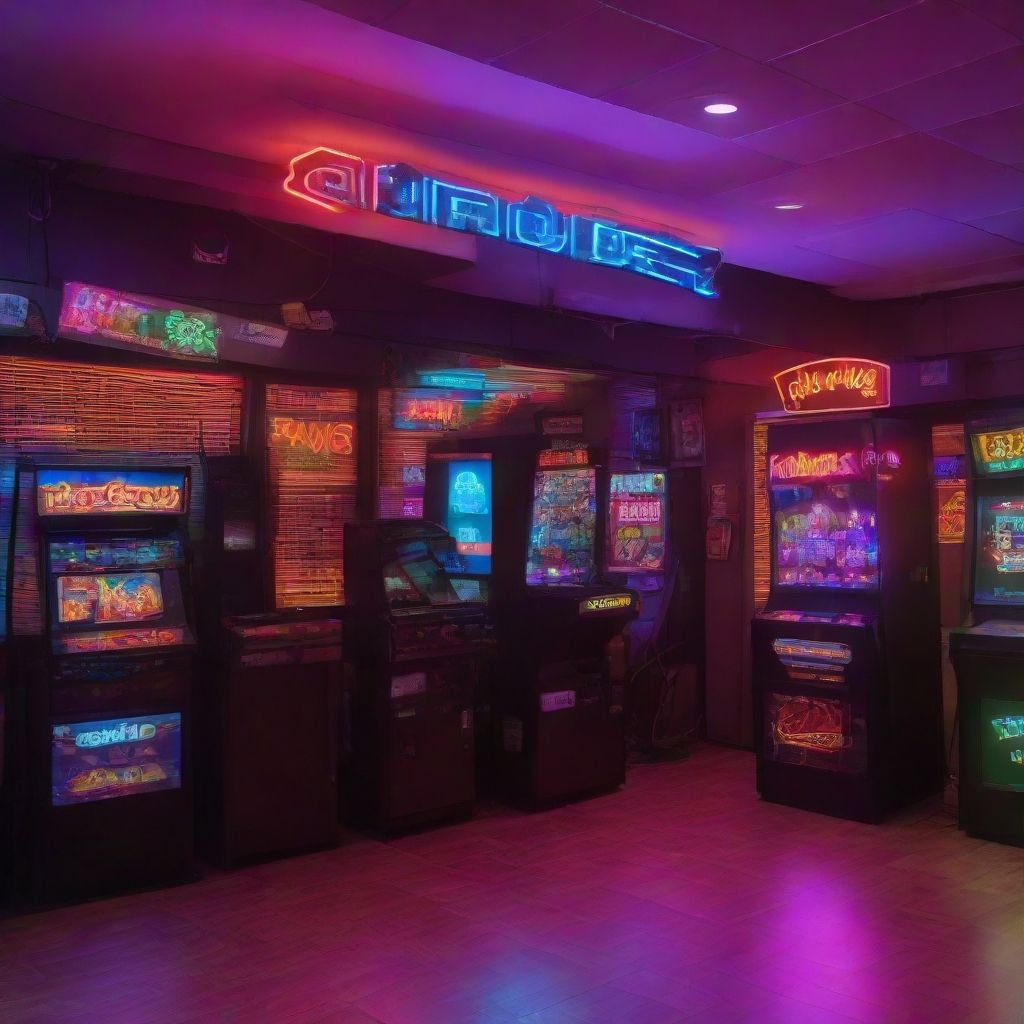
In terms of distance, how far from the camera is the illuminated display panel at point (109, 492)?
15.8 feet

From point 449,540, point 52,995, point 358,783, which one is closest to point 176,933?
point 52,995

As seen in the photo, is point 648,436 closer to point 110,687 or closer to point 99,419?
point 99,419

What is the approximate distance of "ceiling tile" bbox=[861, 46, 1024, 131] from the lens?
4.07m

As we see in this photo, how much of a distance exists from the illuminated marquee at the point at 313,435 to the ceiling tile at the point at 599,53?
9.75ft

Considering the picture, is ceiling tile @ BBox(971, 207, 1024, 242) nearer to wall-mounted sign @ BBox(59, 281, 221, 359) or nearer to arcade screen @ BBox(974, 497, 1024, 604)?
arcade screen @ BBox(974, 497, 1024, 604)

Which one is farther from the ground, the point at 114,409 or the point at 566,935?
the point at 114,409

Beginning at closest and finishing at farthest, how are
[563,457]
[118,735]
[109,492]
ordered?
[118,735] < [109,492] < [563,457]

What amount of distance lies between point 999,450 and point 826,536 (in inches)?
43.0

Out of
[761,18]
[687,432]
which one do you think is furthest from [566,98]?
[687,432]

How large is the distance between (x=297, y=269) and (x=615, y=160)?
2019mm

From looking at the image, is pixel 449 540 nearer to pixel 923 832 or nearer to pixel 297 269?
pixel 297 269

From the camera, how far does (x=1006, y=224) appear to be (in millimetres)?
6469

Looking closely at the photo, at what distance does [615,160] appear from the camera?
534cm

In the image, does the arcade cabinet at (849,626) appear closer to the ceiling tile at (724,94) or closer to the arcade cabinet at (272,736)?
the ceiling tile at (724,94)
